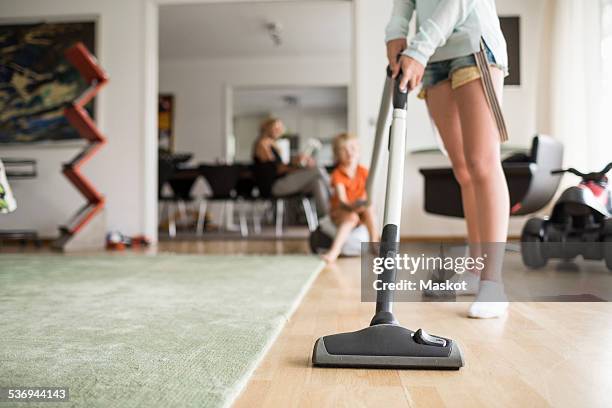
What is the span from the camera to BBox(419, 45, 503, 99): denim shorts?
1.48 metres

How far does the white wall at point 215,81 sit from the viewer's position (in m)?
8.26

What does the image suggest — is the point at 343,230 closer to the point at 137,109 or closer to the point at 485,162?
the point at 485,162

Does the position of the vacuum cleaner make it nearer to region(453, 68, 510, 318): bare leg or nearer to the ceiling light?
region(453, 68, 510, 318): bare leg

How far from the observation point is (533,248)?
245cm

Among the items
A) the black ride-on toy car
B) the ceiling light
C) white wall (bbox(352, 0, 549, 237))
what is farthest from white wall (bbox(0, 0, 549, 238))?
the ceiling light

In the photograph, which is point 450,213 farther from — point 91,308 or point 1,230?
point 1,230

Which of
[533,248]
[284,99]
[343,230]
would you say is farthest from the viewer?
[284,99]

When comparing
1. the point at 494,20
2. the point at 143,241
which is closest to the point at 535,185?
the point at 494,20

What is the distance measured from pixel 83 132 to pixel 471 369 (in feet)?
12.3

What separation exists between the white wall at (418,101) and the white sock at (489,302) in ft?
9.22

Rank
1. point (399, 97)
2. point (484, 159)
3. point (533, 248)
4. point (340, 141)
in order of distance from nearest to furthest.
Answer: point (399, 97) < point (484, 159) < point (533, 248) < point (340, 141)

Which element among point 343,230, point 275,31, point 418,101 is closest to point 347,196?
point 343,230

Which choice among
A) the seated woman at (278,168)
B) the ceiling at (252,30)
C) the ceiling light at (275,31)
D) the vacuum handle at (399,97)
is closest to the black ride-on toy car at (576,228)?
the vacuum handle at (399,97)

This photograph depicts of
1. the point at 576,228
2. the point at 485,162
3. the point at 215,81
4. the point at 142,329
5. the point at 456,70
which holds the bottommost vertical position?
the point at 142,329
